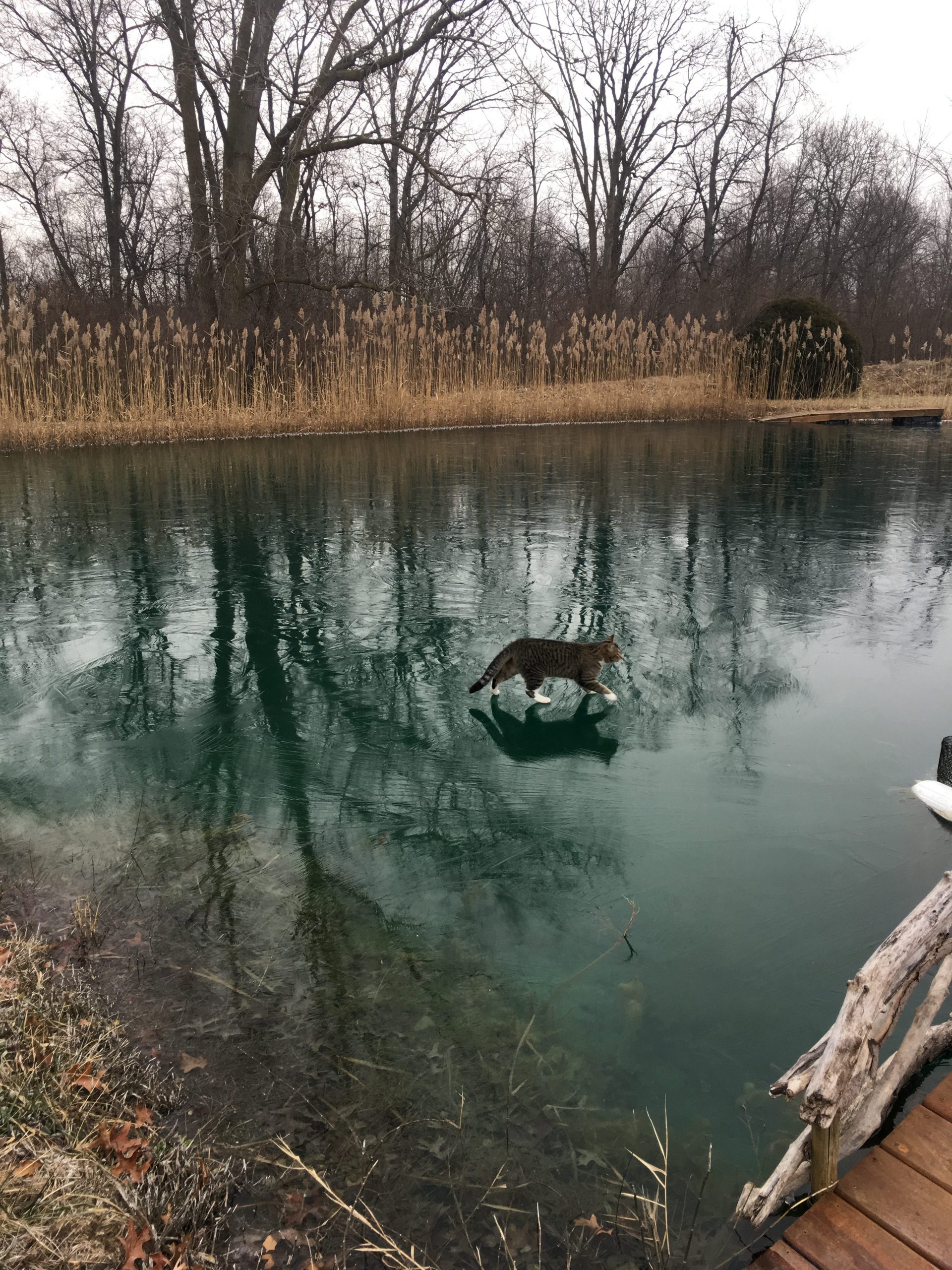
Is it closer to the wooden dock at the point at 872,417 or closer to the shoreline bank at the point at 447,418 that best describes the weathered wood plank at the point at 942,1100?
the shoreline bank at the point at 447,418

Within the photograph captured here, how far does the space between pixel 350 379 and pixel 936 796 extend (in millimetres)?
13234

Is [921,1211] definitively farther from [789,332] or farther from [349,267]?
[349,267]

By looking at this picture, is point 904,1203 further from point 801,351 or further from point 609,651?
point 801,351

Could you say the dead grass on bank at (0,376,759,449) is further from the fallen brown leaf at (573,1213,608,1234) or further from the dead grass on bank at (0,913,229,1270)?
the fallen brown leaf at (573,1213,608,1234)

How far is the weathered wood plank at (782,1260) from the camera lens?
156cm

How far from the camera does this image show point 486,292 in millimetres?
28547

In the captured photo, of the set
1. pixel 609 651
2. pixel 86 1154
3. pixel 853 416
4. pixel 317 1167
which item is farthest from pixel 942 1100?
pixel 853 416

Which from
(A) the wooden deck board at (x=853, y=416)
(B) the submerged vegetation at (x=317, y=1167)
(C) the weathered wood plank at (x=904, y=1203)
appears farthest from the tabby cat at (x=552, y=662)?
(A) the wooden deck board at (x=853, y=416)

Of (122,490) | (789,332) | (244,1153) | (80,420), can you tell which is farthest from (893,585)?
(789,332)

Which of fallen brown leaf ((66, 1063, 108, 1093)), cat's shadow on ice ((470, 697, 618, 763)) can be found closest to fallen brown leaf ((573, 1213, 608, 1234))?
fallen brown leaf ((66, 1063, 108, 1093))

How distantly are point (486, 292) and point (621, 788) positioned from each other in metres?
27.6

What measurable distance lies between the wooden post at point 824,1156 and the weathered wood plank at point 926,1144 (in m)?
0.18

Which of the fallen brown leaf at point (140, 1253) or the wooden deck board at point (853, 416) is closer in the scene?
the fallen brown leaf at point (140, 1253)

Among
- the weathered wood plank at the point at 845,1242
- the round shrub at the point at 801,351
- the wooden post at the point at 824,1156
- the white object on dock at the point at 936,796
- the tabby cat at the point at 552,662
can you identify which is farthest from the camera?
the round shrub at the point at 801,351
